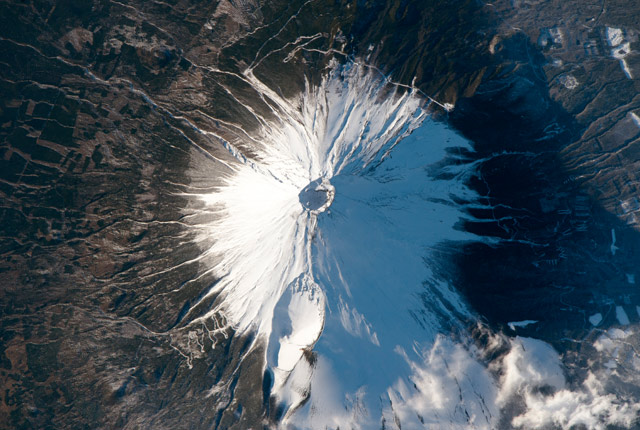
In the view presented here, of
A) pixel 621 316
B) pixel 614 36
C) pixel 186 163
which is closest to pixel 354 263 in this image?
pixel 186 163

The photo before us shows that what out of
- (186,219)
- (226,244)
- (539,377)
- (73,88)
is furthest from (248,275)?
(539,377)

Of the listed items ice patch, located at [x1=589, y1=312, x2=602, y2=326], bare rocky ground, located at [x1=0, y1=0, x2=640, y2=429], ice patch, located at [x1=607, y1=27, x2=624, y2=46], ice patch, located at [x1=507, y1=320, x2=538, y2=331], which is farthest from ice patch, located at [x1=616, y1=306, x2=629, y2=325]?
ice patch, located at [x1=607, y1=27, x2=624, y2=46]

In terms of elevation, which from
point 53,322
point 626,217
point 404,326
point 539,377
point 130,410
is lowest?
point 130,410

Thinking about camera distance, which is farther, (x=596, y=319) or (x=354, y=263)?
(x=354, y=263)

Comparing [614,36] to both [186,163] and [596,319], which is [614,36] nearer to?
[596,319]

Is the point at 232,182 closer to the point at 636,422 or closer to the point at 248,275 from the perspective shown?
the point at 248,275

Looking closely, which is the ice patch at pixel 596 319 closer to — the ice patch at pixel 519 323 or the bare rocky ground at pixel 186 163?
the bare rocky ground at pixel 186 163
